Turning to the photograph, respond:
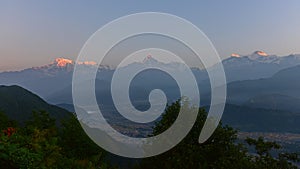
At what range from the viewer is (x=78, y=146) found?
144 feet

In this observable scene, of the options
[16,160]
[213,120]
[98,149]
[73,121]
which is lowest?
[98,149]

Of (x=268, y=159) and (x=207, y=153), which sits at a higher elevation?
(x=207, y=153)

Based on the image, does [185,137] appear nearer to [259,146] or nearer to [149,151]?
[149,151]

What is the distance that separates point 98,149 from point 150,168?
14981 millimetres

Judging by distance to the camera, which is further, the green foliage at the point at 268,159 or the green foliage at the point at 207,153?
the green foliage at the point at 268,159

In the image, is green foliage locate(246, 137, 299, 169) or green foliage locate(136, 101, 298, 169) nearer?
green foliage locate(136, 101, 298, 169)

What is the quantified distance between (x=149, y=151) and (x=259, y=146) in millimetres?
11718

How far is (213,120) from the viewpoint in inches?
1280

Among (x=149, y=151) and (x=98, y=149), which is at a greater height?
(x=149, y=151)

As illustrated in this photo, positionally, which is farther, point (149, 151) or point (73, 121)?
point (73, 121)

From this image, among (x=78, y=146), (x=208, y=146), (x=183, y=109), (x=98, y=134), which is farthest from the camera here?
(x=98, y=134)

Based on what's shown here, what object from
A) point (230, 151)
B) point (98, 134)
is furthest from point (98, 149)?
point (230, 151)

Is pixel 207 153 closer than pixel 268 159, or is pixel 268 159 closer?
pixel 207 153

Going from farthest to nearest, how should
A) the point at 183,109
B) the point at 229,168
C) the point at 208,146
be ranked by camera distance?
the point at 183,109, the point at 208,146, the point at 229,168
